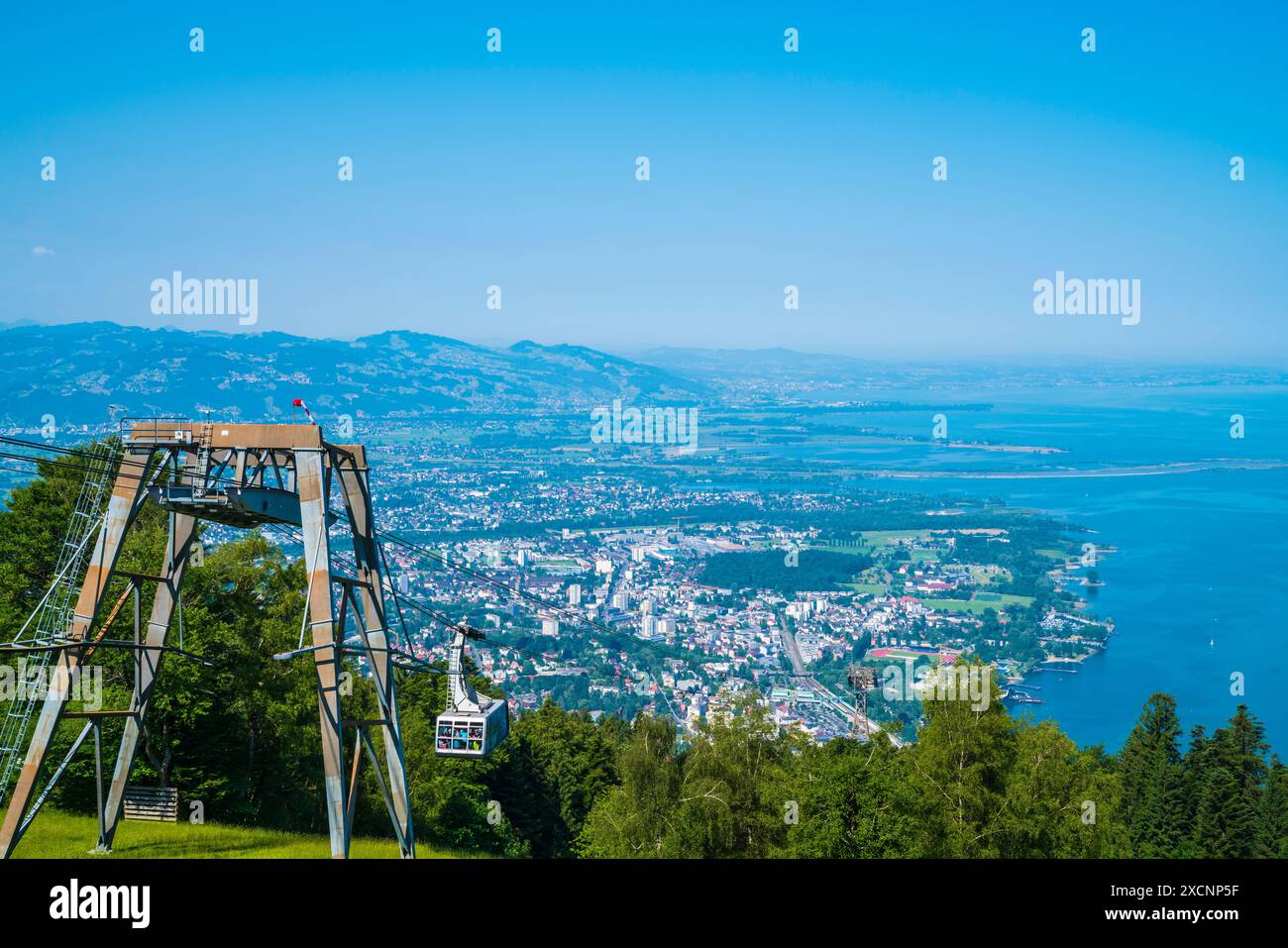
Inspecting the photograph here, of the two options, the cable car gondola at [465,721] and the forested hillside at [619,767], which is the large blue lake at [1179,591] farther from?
the cable car gondola at [465,721]

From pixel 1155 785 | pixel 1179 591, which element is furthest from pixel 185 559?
pixel 1179 591

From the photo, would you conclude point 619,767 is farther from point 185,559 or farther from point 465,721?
point 185,559

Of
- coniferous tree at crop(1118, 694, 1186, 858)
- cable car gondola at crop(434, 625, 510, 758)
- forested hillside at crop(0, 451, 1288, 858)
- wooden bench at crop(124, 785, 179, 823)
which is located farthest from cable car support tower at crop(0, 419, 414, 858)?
coniferous tree at crop(1118, 694, 1186, 858)

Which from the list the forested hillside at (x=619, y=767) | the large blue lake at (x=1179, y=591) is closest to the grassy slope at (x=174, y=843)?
the forested hillside at (x=619, y=767)

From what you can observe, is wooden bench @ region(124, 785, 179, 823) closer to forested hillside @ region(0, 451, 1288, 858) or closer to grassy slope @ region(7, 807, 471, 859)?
grassy slope @ region(7, 807, 471, 859)
